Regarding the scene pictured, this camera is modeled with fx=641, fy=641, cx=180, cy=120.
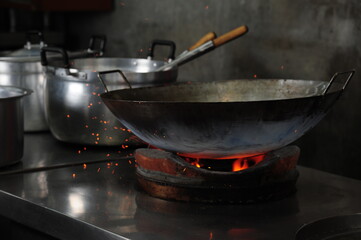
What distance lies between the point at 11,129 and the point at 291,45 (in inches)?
43.9

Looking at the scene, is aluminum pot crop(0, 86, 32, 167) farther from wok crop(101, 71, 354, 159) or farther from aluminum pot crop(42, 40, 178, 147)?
wok crop(101, 71, 354, 159)

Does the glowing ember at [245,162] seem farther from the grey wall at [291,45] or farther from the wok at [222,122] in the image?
the grey wall at [291,45]

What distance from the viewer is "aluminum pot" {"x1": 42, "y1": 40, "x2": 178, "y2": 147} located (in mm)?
2021

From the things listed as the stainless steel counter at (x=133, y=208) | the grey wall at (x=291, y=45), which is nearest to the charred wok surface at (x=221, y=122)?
the stainless steel counter at (x=133, y=208)

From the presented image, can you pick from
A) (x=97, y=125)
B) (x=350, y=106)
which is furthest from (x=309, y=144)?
(x=97, y=125)

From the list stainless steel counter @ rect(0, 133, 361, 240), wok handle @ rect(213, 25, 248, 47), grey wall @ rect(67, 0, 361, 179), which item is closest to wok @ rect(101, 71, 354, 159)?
stainless steel counter @ rect(0, 133, 361, 240)

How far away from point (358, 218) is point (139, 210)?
0.50 m

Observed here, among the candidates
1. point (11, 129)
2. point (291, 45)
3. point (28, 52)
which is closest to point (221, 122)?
point (11, 129)

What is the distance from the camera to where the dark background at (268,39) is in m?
2.26

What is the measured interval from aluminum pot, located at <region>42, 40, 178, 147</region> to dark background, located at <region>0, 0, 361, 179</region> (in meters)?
0.55

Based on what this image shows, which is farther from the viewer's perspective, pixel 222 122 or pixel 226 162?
pixel 226 162

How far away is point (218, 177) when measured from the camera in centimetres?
147

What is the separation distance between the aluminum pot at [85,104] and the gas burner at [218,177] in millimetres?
462

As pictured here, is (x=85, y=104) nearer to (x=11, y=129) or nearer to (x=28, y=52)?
(x=11, y=129)
